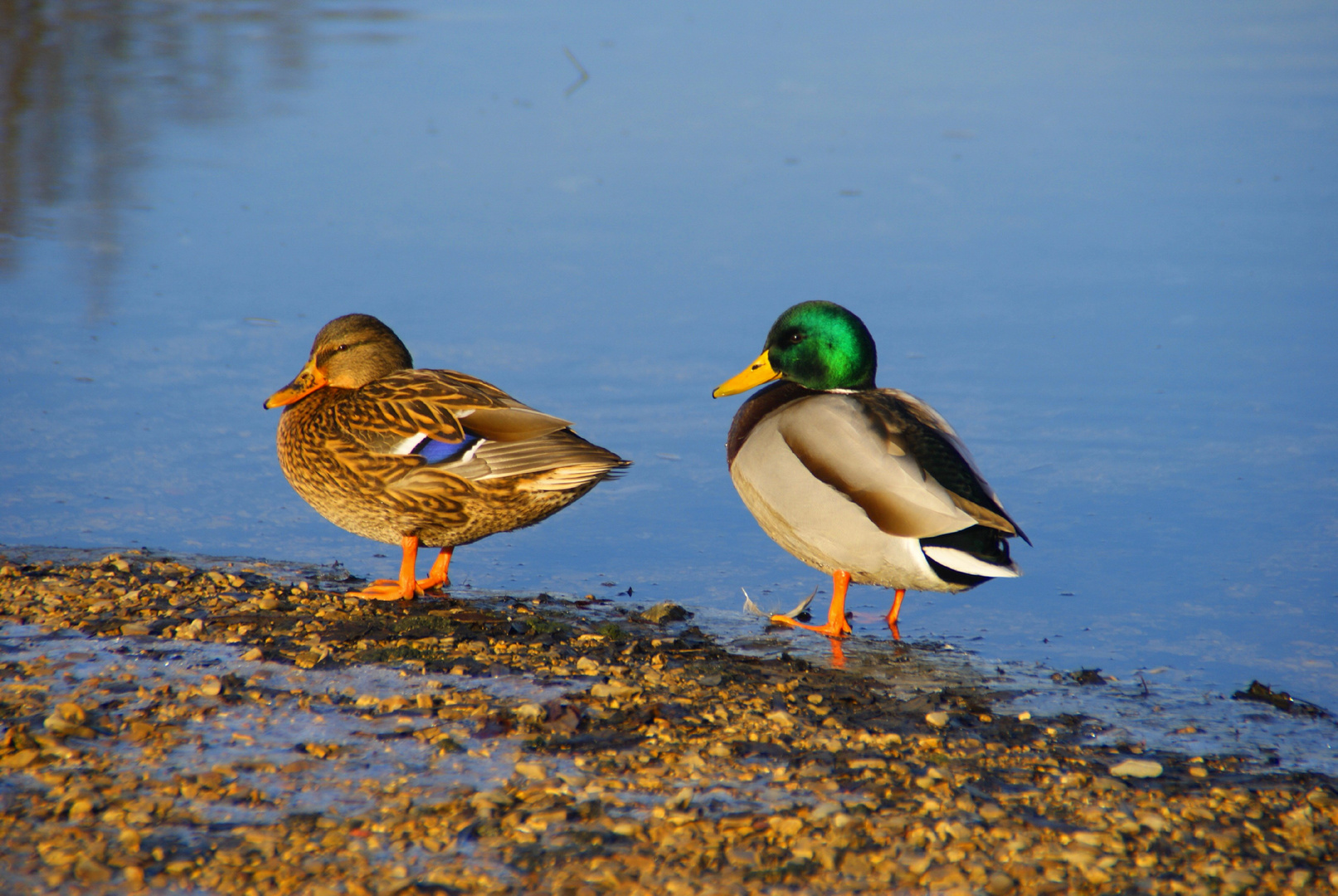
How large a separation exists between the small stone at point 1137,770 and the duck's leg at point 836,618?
115cm

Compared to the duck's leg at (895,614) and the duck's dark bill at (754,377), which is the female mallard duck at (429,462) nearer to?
the duck's dark bill at (754,377)

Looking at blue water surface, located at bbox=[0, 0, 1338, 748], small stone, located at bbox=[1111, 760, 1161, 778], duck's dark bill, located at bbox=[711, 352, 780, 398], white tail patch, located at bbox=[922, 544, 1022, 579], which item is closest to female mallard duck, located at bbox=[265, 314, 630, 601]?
blue water surface, located at bbox=[0, 0, 1338, 748]

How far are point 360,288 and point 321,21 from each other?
786 centimetres

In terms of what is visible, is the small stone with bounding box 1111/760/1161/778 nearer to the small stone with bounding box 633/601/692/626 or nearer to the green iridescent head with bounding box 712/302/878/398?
the small stone with bounding box 633/601/692/626

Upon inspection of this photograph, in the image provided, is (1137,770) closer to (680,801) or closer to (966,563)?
(966,563)

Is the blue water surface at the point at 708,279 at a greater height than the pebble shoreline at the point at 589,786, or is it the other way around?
the blue water surface at the point at 708,279

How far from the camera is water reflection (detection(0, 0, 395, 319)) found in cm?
783

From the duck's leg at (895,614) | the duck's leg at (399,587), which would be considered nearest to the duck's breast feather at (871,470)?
the duck's leg at (895,614)

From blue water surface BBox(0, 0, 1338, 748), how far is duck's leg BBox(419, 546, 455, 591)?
163 millimetres

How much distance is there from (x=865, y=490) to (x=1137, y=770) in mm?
1158

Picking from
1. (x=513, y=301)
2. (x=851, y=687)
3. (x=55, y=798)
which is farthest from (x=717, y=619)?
(x=513, y=301)

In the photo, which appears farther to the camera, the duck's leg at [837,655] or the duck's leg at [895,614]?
the duck's leg at [895,614]

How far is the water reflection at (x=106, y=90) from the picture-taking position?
308 inches

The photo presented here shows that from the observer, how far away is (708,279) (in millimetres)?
6992
